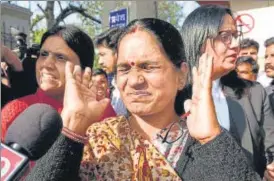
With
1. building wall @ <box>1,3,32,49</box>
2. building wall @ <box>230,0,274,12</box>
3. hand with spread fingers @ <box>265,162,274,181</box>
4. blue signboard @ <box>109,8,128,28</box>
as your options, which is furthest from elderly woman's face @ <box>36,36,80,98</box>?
building wall @ <box>1,3,32,49</box>

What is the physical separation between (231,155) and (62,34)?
3.75ft

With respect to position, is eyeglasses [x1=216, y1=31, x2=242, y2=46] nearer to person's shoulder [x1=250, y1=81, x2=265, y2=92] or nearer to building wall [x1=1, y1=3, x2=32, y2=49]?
person's shoulder [x1=250, y1=81, x2=265, y2=92]

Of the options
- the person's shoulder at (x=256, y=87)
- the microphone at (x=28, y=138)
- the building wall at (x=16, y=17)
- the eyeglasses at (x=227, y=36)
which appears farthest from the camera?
the building wall at (x=16, y=17)

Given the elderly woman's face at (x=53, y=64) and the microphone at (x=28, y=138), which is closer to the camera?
the microphone at (x=28, y=138)

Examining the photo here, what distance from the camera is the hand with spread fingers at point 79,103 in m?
1.33

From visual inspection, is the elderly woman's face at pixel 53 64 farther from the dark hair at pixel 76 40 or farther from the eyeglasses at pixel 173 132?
the eyeglasses at pixel 173 132

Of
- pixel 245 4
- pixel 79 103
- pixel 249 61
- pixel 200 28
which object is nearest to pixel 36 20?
pixel 245 4

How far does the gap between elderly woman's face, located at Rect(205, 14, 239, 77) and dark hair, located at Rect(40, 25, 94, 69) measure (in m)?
0.53

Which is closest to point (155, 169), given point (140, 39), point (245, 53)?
point (140, 39)

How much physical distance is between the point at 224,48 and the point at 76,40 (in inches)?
24.7

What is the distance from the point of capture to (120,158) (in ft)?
4.55

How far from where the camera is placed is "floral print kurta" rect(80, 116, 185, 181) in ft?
4.43

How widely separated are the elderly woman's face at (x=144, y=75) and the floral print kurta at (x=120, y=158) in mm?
90

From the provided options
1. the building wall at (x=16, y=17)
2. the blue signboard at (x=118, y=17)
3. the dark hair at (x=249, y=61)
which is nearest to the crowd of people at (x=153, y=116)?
the dark hair at (x=249, y=61)
